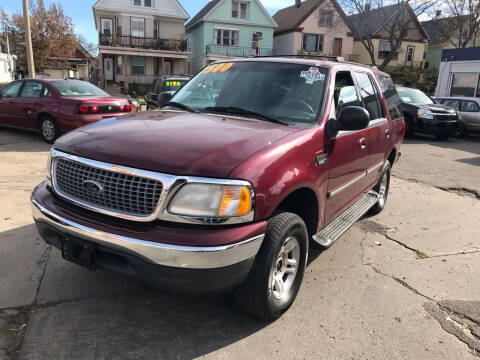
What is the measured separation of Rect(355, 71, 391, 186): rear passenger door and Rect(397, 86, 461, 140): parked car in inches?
360

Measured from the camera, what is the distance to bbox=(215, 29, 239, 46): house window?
36000 mm

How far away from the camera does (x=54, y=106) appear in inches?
352

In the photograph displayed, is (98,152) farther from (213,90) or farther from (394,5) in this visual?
(394,5)

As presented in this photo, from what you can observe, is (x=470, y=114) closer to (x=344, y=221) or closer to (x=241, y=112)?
(x=344, y=221)

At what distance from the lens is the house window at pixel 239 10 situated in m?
36.2

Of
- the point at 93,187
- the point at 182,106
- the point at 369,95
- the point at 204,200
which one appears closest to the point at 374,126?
the point at 369,95

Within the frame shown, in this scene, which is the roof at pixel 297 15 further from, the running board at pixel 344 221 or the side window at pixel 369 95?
the running board at pixel 344 221

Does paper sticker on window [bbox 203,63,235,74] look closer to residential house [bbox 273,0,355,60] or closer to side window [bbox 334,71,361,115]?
side window [bbox 334,71,361,115]

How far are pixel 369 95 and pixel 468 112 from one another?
12220 mm

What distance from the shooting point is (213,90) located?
3912mm

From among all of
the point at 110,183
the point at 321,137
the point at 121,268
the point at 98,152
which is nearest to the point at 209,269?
the point at 121,268

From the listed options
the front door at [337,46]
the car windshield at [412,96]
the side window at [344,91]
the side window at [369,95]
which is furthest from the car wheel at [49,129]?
the front door at [337,46]

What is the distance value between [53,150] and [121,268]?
43.7 inches

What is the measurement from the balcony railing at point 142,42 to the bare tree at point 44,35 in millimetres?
9311
